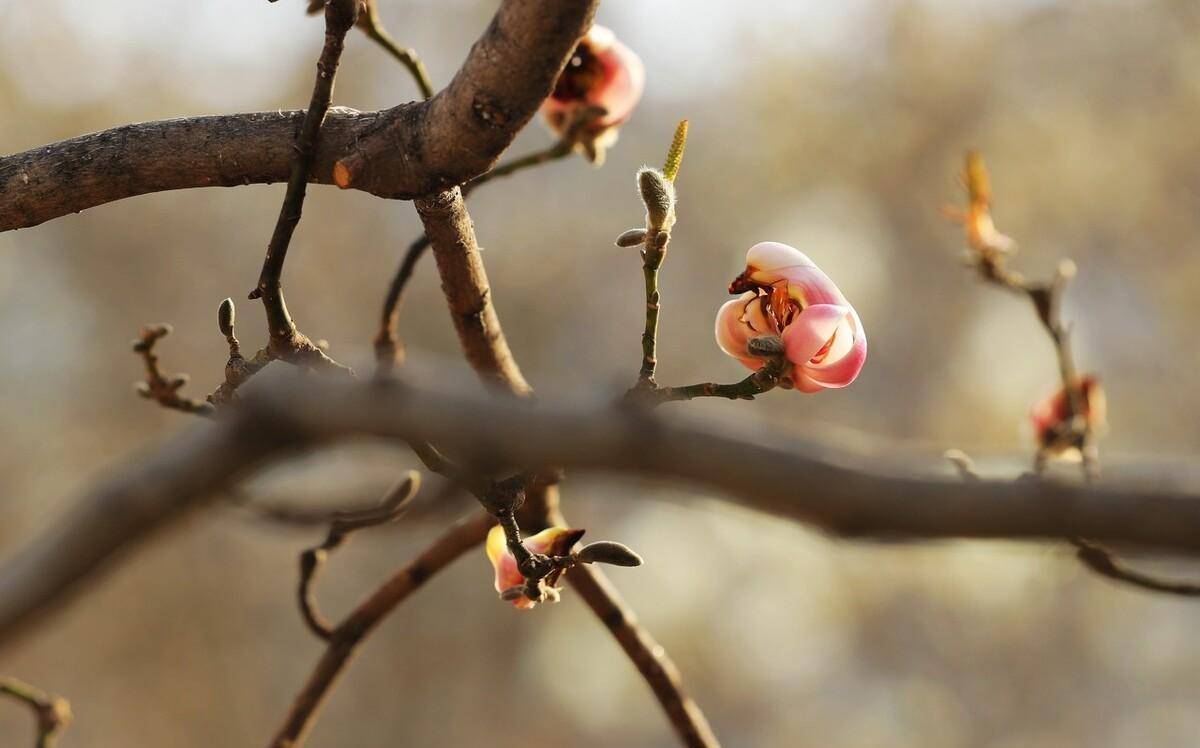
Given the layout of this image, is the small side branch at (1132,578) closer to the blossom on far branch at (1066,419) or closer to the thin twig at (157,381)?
the blossom on far branch at (1066,419)

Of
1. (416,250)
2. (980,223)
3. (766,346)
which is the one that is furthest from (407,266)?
(980,223)

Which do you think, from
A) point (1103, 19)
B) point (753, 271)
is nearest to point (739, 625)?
point (1103, 19)

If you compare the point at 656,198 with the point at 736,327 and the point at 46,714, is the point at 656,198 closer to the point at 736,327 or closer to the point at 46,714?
the point at 736,327

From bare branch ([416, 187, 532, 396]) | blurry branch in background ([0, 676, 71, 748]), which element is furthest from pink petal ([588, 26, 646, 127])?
blurry branch in background ([0, 676, 71, 748])

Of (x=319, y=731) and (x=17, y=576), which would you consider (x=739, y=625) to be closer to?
(x=319, y=731)

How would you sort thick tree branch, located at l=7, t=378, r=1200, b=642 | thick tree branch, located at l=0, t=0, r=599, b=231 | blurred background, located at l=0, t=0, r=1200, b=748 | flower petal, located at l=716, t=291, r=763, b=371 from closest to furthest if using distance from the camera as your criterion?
thick tree branch, located at l=7, t=378, r=1200, b=642 → thick tree branch, located at l=0, t=0, r=599, b=231 → flower petal, located at l=716, t=291, r=763, b=371 → blurred background, located at l=0, t=0, r=1200, b=748

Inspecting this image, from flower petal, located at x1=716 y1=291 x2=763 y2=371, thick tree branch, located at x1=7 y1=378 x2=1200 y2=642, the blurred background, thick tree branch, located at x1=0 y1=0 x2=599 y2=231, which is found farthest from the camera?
the blurred background

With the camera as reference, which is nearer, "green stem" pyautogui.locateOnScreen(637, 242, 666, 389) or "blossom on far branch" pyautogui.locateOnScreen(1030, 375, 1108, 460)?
"green stem" pyautogui.locateOnScreen(637, 242, 666, 389)

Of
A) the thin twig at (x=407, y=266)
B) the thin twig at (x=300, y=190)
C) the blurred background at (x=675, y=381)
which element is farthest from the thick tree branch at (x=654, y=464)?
the blurred background at (x=675, y=381)

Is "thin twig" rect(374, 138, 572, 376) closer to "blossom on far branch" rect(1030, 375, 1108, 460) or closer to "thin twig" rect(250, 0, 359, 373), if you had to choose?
"thin twig" rect(250, 0, 359, 373)
